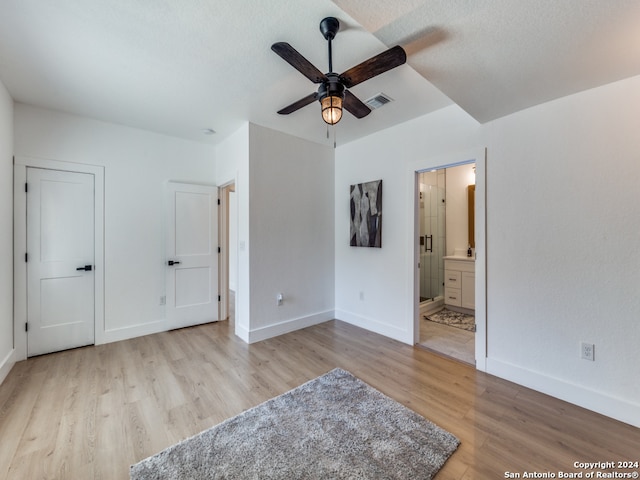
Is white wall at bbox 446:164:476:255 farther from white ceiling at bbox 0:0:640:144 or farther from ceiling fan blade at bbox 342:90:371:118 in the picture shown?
ceiling fan blade at bbox 342:90:371:118

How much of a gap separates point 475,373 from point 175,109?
4.10m

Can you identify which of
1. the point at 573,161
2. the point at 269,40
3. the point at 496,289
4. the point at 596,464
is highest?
the point at 269,40

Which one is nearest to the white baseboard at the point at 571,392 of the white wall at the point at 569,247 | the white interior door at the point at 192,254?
the white wall at the point at 569,247

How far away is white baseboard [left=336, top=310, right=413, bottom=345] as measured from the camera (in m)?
3.29

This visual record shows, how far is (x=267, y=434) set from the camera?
1793 millimetres

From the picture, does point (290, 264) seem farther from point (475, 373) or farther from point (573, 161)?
point (573, 161)

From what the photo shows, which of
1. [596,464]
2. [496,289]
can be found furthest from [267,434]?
[496,289]

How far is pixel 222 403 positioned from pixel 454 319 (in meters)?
3.48

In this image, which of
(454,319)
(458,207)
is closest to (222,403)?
(454,319)

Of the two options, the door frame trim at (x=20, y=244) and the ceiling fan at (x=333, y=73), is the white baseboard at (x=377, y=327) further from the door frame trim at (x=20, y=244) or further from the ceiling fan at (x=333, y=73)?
the door frame trim at (x=20, y=244)

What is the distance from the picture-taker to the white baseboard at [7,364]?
244 centimetres

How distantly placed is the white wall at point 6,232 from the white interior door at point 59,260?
180 millimetres

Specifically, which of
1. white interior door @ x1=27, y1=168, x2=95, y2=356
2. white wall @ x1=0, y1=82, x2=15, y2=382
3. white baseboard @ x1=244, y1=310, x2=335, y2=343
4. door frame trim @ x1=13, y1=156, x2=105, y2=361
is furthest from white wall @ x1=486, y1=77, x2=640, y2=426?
door frame trim @ x1=13, y1=156, x2=105, y2=361

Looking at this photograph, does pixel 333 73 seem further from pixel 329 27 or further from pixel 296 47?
pixel 296 47
